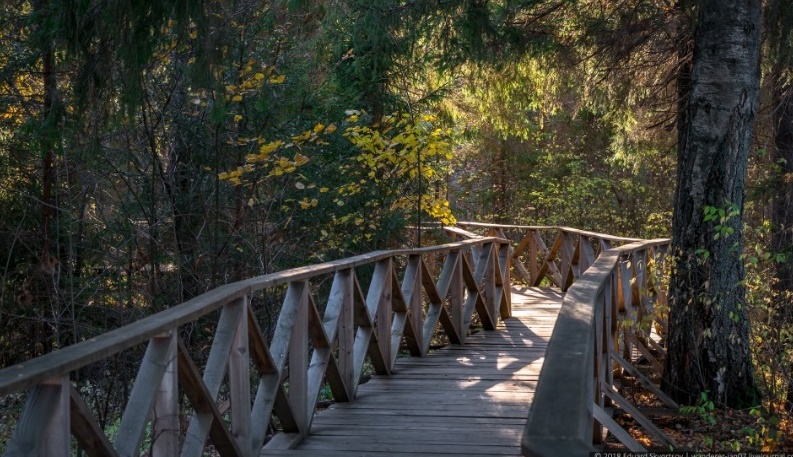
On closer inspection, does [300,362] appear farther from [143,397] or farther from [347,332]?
[143,397]

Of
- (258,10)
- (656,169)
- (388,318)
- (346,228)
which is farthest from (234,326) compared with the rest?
(656,169)

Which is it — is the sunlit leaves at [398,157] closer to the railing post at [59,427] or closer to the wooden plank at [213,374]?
the wooden plank at [213,374]

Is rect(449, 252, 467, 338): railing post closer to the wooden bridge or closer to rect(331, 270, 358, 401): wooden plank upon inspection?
the wooden bridge

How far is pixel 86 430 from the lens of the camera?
97.7 inches

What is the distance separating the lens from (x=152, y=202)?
802cm

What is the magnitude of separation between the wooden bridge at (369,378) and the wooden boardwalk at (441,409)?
2 centimetres

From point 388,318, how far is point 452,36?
3367 millimetres

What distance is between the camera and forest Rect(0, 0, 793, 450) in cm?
686

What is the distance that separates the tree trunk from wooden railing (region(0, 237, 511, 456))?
2203mm

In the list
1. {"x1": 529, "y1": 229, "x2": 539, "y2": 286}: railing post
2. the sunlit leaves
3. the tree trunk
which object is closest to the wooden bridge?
the tree trunk

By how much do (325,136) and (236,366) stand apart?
331 inches

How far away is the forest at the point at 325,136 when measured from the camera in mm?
6863

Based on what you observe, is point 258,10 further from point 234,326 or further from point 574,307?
point 574,307

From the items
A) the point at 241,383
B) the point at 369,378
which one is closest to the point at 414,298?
the point at 369,378
